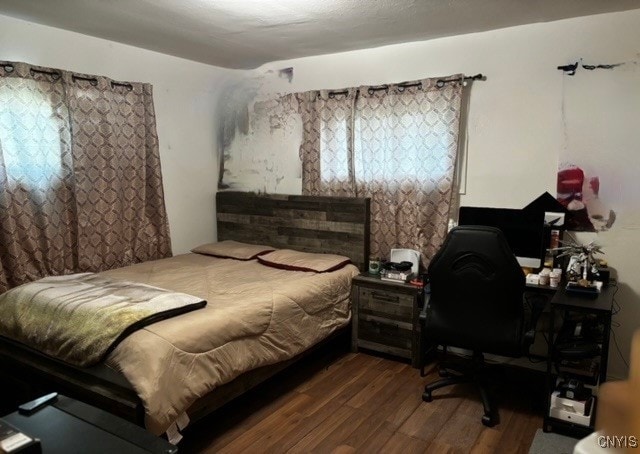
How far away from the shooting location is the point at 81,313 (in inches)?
84.4

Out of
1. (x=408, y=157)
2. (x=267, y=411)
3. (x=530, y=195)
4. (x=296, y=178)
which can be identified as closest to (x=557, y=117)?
(x=530, y=195)

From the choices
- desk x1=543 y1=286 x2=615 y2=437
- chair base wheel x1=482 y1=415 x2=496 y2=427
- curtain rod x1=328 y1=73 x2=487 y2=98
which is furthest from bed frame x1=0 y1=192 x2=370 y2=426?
desk x1=543 y1=286 x2=615 y2=437

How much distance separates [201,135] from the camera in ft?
13.8

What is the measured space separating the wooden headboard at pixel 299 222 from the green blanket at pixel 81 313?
1.56 m

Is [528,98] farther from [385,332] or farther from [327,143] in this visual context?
[385,332]

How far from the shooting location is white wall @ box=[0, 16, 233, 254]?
9.87 feet

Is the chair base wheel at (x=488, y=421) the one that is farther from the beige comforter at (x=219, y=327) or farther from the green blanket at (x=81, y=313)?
the green blanket at (x=81, y=313)

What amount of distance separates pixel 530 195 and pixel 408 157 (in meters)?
0.91

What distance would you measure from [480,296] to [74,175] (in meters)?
2.86

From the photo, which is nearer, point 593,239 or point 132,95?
point 593,239

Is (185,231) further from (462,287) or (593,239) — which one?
(593,239)

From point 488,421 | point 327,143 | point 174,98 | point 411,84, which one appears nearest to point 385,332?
point 488,421

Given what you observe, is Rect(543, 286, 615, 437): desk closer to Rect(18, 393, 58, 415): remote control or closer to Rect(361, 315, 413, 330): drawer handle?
Rect(361, 315, 413, 330): drawer handle

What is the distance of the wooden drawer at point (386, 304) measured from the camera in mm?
3107
